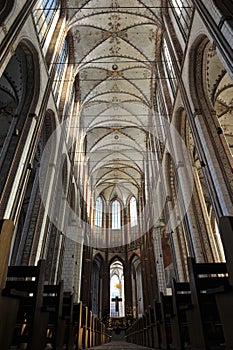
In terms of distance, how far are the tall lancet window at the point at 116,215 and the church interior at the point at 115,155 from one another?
12.1ft

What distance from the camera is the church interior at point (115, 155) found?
12.8 ft

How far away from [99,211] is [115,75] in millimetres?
16932

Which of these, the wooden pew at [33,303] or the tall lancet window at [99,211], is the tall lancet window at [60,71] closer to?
the wooden pew at [33,303]

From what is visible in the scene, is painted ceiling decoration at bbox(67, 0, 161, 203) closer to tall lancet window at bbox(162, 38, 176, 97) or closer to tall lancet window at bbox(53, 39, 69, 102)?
tall lancet window at bbox(162, 38, 176, 97)

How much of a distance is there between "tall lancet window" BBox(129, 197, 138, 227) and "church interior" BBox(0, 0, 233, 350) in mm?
2104

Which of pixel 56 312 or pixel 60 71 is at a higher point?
pixel 60 71

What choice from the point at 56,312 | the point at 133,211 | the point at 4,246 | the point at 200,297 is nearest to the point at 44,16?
the point at 4,246

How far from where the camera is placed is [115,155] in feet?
85.9

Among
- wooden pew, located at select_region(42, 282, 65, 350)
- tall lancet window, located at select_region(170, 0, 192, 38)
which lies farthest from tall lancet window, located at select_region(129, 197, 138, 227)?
wooden pew, located at select_region(42, 282, 65, 350)

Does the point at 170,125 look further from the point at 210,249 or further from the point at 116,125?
the point at 116,125

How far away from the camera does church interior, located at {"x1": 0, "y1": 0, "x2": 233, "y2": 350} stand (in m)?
3.90

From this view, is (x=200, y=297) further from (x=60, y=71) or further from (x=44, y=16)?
(x=60, y=71)

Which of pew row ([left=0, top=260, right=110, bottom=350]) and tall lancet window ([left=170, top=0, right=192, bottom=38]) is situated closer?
pew row ([left=0, top=260, right=110, bottom=350])

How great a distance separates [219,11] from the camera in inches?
260
